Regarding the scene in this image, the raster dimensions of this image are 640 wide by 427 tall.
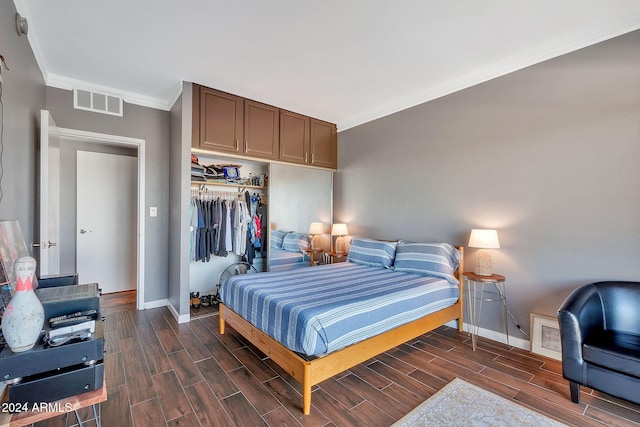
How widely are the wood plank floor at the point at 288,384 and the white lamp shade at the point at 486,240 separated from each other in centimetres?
98

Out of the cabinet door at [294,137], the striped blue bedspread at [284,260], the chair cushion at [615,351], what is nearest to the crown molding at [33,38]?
the cabinet door at [294,137]

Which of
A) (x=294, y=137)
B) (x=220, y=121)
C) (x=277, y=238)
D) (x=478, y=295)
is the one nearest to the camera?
(x=478, y=295)

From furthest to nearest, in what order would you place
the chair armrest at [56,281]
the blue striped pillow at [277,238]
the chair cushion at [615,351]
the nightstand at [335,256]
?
the nightstand at [335,256]
the blue striped pillow at [277,238]
the chair armrest at [56,281]
the chair cushion at [615,351]

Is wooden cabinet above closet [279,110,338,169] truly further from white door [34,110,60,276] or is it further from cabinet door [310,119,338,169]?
white door [34,110,60,276]

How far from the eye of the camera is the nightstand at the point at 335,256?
14.1ft

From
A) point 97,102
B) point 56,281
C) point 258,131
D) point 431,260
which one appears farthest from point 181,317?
point 431,260

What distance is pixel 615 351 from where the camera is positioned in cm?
174

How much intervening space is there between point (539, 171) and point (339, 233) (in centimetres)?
255

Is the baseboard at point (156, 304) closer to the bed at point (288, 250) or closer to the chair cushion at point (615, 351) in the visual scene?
the bed at point (288, 250)

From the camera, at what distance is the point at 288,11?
6.92ft

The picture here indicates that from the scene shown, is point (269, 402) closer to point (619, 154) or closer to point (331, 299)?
point (331, 299)

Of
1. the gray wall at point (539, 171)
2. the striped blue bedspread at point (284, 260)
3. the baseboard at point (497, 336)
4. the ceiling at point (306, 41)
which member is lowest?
the baseboard at point (497, 336)

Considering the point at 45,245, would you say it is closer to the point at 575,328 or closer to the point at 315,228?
the point at 315,228

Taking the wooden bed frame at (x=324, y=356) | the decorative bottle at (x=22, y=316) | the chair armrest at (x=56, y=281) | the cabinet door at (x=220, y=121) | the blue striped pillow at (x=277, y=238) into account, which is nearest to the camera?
the decorative bottle at (x=22, y=316)
